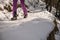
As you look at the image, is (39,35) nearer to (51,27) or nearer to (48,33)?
(48,33)

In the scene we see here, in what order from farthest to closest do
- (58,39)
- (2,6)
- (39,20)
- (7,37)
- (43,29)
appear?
(58,39) < (2,6) < (39,20) < (43,29) < (7,37)

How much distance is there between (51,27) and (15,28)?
0.93 m

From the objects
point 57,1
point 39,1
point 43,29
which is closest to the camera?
point 43,29

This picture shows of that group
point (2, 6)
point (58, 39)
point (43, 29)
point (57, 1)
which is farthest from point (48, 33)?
point (57, 1)

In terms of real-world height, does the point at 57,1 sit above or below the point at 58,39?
above

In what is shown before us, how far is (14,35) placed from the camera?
3537mm

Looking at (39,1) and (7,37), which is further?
(39,1)

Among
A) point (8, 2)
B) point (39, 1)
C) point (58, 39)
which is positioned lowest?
point (58, 39)

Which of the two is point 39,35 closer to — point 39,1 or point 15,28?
point 15,28

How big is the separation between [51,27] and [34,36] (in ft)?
2.32

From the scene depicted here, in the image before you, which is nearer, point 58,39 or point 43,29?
point 43,29

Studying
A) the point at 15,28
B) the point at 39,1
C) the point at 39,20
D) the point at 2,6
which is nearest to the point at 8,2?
the point at 2,6

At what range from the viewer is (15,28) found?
370 centimetres

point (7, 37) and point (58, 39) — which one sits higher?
point (7, 37)
